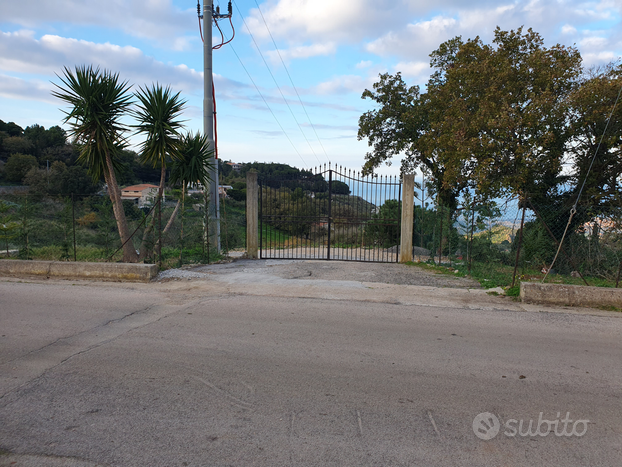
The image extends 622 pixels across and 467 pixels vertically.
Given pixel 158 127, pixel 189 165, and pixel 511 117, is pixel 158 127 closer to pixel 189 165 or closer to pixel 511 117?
pixel 189 165

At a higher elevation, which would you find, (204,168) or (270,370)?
(204,168)

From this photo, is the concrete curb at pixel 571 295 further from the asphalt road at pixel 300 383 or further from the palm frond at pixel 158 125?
the palm frond at pixel 158 125

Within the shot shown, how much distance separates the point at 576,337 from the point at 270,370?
4.37m

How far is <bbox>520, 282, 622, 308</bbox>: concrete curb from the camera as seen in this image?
7.48m

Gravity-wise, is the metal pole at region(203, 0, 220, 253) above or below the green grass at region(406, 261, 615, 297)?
above

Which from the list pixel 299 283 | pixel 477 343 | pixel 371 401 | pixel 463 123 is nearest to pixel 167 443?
pixel 371 401

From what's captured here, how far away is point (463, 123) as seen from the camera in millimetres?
15875

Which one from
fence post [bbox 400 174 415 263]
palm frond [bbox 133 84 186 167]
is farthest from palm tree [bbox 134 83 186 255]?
fence post [bbox 400 174 415 263]

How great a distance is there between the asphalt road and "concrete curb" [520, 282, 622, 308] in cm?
47

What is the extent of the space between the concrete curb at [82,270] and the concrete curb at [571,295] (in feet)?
25.9

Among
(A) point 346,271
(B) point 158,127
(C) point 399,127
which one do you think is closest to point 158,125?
→ (B) point 158,127

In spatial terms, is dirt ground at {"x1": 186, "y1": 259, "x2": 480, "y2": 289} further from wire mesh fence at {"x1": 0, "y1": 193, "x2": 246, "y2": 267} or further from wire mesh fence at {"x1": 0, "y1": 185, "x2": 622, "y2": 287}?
wire mesh fence at {"x1": 0, "y1": 193, "x2": 246, "y2": 267}

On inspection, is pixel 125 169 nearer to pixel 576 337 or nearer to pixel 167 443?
pixel 167 443

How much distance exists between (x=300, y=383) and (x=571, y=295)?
6.03 metres
